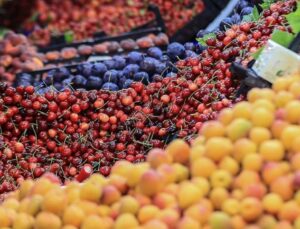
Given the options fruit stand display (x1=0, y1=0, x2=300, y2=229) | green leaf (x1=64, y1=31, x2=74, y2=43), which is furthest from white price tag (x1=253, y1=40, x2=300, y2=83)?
green leaf (x1=64, y1=31, x2=74, y2=43)

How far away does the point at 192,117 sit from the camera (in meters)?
2.82

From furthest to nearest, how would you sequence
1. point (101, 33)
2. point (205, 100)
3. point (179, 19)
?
point (179, 19) → point (101, 33) → point (205, 100)

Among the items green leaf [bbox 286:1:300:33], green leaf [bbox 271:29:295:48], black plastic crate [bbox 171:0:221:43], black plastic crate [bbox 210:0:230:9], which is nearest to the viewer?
green leaf [bbox 271:29:295:48]

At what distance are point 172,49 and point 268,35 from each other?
0.83m

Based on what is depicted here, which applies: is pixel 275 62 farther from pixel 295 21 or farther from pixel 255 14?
pixel 255 14

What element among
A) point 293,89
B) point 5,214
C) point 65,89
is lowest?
point 65,89

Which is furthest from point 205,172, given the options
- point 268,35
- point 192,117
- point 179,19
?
point 179,19

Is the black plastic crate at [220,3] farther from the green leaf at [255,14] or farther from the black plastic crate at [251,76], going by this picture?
the black plastic crate at [251,76]

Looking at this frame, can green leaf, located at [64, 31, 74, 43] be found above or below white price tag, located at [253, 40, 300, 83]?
below

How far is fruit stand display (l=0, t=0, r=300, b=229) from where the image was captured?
58.2 inches

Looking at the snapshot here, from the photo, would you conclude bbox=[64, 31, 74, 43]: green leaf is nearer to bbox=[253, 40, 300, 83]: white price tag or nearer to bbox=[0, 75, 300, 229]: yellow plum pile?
bbox=[253, 40, 300, 83]: white price tag

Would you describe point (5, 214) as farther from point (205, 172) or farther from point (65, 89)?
point (65, 89)

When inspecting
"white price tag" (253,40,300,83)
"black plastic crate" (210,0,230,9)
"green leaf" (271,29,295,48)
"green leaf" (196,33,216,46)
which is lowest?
"black plastic crate" (210,0,230,9)

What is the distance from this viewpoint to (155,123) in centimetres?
301
